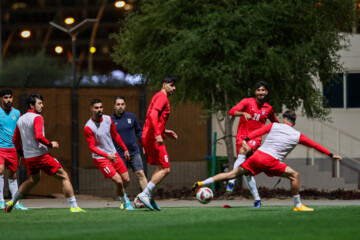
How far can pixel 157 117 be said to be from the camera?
12.7 metres

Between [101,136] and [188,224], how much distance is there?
135 inches

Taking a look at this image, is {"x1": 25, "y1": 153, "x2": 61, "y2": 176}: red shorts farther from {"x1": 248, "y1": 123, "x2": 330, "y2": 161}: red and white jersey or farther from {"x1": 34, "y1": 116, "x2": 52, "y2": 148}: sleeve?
{"x1": 248, "y1": 123, "x2": 330, "y2": 161}: red and white jersey

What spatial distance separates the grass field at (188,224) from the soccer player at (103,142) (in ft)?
2.79

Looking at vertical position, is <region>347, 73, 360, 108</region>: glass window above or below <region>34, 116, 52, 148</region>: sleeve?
above

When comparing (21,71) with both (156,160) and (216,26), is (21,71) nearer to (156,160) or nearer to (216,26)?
(216,26)

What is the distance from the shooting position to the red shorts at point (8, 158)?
50.2 feet

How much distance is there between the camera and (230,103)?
65.5 feet

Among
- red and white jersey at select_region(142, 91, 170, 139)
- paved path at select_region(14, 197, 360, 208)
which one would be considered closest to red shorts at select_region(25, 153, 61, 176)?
red and white jersey at select_region(142, 91, 170, 139)

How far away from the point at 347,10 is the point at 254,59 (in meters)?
2.81

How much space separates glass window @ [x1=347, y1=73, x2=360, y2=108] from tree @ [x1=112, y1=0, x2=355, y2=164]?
17.3ft

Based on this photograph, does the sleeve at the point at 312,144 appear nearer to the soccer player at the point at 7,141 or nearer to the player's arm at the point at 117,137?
the player's arm at the point at 117,137

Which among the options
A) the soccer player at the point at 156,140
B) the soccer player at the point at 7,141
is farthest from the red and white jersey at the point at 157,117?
the soccer player at the point at 7,141

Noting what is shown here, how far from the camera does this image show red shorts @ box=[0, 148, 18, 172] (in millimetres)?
15292

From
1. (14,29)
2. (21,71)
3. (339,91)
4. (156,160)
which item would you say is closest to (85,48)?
(14,29)
